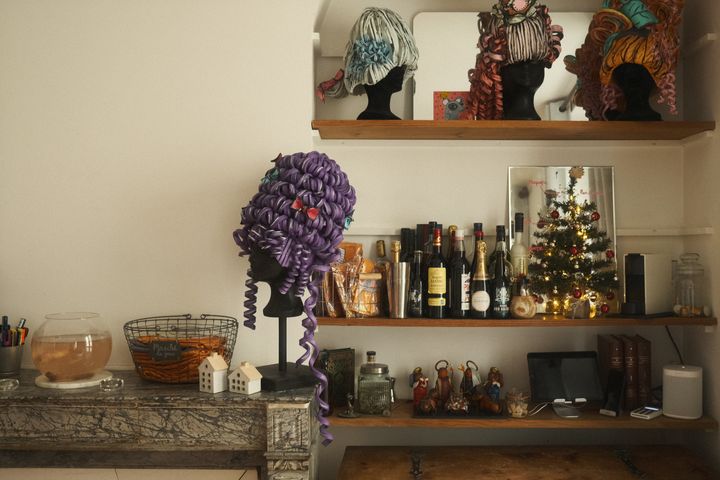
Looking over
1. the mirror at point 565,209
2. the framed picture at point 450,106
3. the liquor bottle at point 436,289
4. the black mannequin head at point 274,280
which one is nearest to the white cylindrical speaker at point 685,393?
the mirror at point 565,209

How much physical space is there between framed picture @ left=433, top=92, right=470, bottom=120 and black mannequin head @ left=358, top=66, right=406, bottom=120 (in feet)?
0.80

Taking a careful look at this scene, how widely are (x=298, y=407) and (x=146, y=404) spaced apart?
0.47 meters

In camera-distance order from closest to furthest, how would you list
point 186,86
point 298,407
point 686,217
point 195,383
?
point 298,407 < point 195,383 < point 186,86 < point 686,217

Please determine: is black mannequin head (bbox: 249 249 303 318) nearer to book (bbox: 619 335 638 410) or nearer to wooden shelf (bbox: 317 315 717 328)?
wooden shelf (bbox: 317 315 717 328)

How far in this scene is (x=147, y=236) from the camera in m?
2.32

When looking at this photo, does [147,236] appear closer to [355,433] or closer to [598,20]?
[355,433]

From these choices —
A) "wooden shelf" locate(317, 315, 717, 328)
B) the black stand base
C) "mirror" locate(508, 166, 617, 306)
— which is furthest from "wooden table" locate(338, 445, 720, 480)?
"mirror" locate(508, 166, 617, 306)

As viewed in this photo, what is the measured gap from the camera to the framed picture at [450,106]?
Answer: 8.34ft

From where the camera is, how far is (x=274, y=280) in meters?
2.06

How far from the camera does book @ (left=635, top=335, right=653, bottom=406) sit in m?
2.43

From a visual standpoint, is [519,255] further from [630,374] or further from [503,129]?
[630,374]

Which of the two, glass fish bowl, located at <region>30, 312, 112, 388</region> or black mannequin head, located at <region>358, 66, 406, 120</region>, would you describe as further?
black mannequin head, located at <region>358, 66, 406, 120</region>

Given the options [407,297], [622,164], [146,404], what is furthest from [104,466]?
[622,164]

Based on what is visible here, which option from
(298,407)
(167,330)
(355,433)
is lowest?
(355,433)
